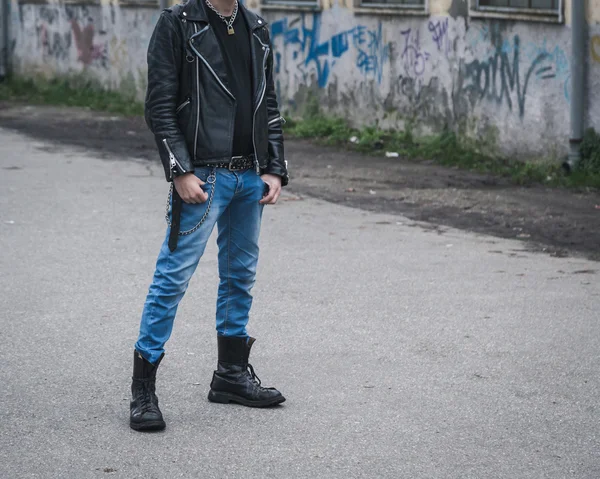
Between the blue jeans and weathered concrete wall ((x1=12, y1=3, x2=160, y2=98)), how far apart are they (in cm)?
1525

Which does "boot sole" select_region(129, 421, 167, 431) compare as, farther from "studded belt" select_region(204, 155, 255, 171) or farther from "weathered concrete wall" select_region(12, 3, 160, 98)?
"weathered concrete wall" select_region(12, 3, 160, 98)

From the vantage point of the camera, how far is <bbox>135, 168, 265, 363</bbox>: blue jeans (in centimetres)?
487

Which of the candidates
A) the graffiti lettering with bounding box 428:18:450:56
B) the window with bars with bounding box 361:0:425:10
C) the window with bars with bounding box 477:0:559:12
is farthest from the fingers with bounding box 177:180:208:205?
the window with bars with bounding box 361:0:425:10

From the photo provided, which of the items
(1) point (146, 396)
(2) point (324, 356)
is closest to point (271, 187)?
(1) point (146, 396)

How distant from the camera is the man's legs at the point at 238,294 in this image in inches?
201

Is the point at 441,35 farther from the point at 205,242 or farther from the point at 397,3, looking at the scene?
the point at 205,242

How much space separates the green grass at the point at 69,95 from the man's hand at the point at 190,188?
14.6m

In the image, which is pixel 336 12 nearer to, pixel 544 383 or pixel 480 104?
pixel 480 104

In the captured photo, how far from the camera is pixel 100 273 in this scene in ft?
26.2

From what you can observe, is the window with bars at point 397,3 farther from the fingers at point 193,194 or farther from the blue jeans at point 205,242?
the fingers at point 193,194

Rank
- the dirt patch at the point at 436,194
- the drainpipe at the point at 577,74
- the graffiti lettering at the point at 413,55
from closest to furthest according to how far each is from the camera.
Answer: the dirt patch at the point at 436,194 < the drainpipe at the point at 577,74 < the graffiti lettering at the point at 413,55

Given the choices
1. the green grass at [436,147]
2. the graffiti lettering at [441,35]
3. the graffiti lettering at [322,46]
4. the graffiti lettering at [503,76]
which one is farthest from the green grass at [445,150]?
the graffiti lettering at [441,35]

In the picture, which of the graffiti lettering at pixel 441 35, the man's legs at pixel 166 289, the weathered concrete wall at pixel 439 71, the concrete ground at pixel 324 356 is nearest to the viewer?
the concrete ground at pixel 324 356

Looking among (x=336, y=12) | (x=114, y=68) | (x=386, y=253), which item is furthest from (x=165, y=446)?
(x=114, y=68)
